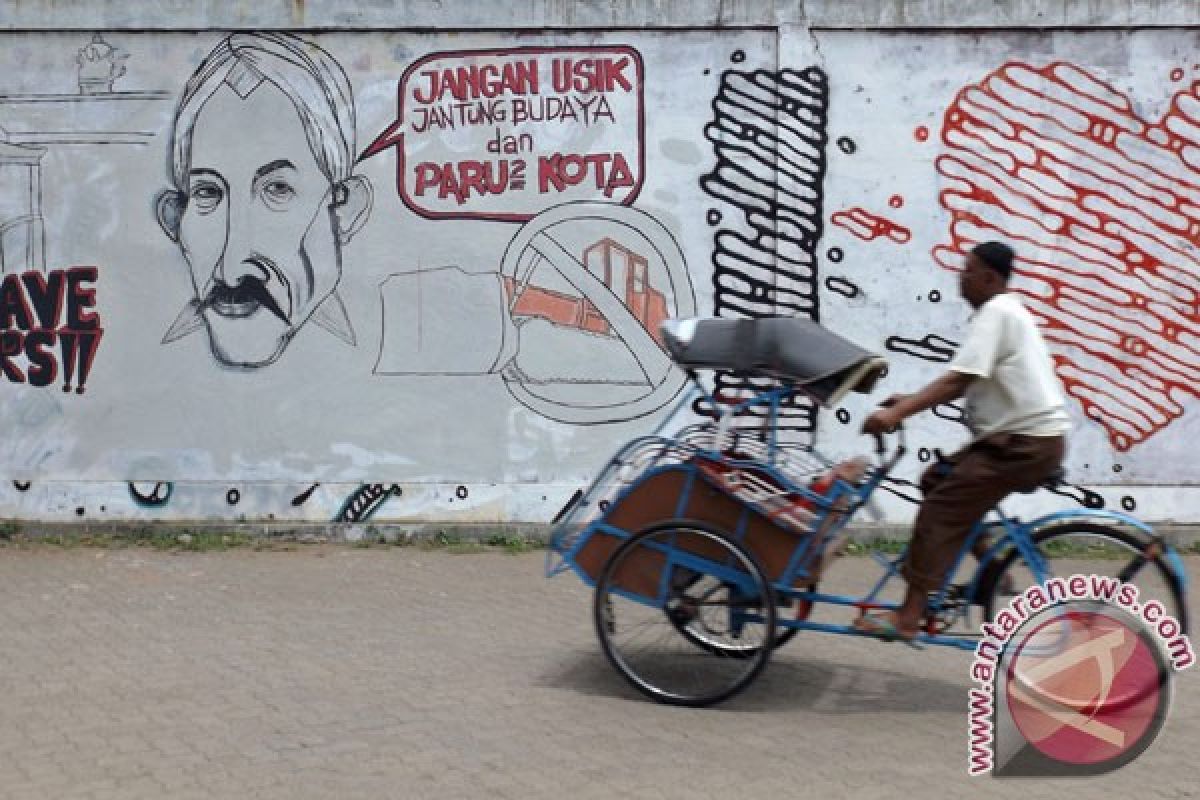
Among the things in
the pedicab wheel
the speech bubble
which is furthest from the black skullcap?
the speech bubble

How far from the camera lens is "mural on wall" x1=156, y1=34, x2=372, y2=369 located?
350 inches

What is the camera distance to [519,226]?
29.2ft

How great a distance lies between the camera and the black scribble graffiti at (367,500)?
8.93m

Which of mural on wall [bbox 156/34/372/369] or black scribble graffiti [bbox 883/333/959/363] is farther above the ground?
mural on wall [bbox 156/34/372/369]

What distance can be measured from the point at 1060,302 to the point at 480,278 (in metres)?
3.67

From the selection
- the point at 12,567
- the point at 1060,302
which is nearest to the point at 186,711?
the point at 12,567

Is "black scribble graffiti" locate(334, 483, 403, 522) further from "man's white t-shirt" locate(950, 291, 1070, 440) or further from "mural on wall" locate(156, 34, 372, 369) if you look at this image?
"man's white t-shirt" locate(950, 291, 1070, 440)

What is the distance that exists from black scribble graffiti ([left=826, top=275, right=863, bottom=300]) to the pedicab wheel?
347 centimetres

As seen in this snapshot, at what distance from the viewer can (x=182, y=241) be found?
29.3 ft

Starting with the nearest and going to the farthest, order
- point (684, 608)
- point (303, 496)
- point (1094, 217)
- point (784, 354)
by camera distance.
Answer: point (784, 354) → point (684, 608) → point (1094, 217) → point (303, 496)

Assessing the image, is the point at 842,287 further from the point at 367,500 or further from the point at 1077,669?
the point at 1077,669

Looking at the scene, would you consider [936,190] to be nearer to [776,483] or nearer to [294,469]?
[776,483]

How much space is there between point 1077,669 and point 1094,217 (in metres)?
4.18

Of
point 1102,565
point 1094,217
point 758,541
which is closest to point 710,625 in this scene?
point 758,541
